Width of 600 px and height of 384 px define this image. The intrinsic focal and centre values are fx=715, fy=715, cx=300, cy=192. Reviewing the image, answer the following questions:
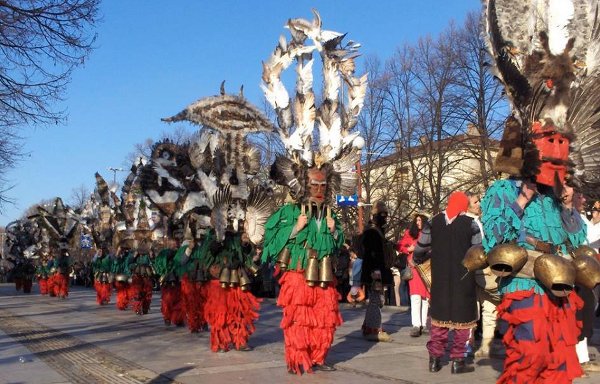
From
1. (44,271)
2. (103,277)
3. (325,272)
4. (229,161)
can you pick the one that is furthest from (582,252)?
(44,271)

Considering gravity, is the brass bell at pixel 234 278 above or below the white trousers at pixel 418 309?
above

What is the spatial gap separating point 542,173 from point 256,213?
5475 millimetres

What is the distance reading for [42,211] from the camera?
27297 mm

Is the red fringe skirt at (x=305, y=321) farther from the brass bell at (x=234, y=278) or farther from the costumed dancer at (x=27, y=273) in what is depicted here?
the costumed dancer at (x=27, y=273)

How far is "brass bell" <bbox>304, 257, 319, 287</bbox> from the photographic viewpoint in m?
7.75

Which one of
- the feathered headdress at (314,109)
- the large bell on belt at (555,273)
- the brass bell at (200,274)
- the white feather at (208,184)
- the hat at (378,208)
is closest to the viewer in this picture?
the large bell on belt at (555,273)

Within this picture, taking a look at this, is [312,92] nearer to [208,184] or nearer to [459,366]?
[208,184]

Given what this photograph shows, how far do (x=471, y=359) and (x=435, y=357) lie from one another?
91 cm

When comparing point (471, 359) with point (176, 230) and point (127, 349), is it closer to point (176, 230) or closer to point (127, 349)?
point (127, 349)

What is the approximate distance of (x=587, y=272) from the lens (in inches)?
189

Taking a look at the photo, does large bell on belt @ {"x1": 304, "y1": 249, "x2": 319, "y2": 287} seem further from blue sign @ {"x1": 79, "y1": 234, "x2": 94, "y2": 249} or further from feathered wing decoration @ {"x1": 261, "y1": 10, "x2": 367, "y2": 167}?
blue sign @ {"x1": 79, "y1": 234, "x2": 94, "y2": 249}

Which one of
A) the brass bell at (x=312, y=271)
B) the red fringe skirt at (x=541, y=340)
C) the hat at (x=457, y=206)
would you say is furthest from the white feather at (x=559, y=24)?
the brass bell at (x=312, y=271)

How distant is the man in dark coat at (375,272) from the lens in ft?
34.0

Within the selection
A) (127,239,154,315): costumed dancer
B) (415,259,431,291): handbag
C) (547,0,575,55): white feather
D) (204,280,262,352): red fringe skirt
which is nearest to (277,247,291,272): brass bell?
(204,280,262,352): red fringe skirt
